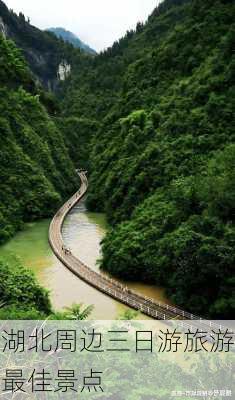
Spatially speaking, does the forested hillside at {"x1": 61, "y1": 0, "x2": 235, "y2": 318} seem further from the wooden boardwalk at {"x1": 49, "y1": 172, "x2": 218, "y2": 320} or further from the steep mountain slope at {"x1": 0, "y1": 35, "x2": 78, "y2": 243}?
the steep mountain slope at {"x1": 0, "y1": 35, "x2": 78, "y2": 243}

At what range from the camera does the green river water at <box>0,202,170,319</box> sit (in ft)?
83.9

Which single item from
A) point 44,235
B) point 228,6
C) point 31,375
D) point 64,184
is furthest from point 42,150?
point 31,375

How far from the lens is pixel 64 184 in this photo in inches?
2179

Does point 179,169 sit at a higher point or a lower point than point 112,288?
higher

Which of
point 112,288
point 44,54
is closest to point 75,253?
point 112,288

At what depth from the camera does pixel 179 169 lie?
33.9 metres

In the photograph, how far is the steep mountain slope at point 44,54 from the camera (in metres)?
134

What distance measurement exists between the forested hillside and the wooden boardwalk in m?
0.82

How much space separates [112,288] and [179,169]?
35.5ft

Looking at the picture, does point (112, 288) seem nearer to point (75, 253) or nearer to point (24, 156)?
point (75, 253)

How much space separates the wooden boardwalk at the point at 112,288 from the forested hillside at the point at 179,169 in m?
0.82

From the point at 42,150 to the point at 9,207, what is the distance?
12.4 metres

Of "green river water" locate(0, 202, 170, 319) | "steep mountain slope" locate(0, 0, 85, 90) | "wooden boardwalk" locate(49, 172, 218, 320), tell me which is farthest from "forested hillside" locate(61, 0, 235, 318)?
"steep mountain slope" locate(0, 0, 85, 90)

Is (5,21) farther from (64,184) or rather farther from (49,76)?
(64,184)
